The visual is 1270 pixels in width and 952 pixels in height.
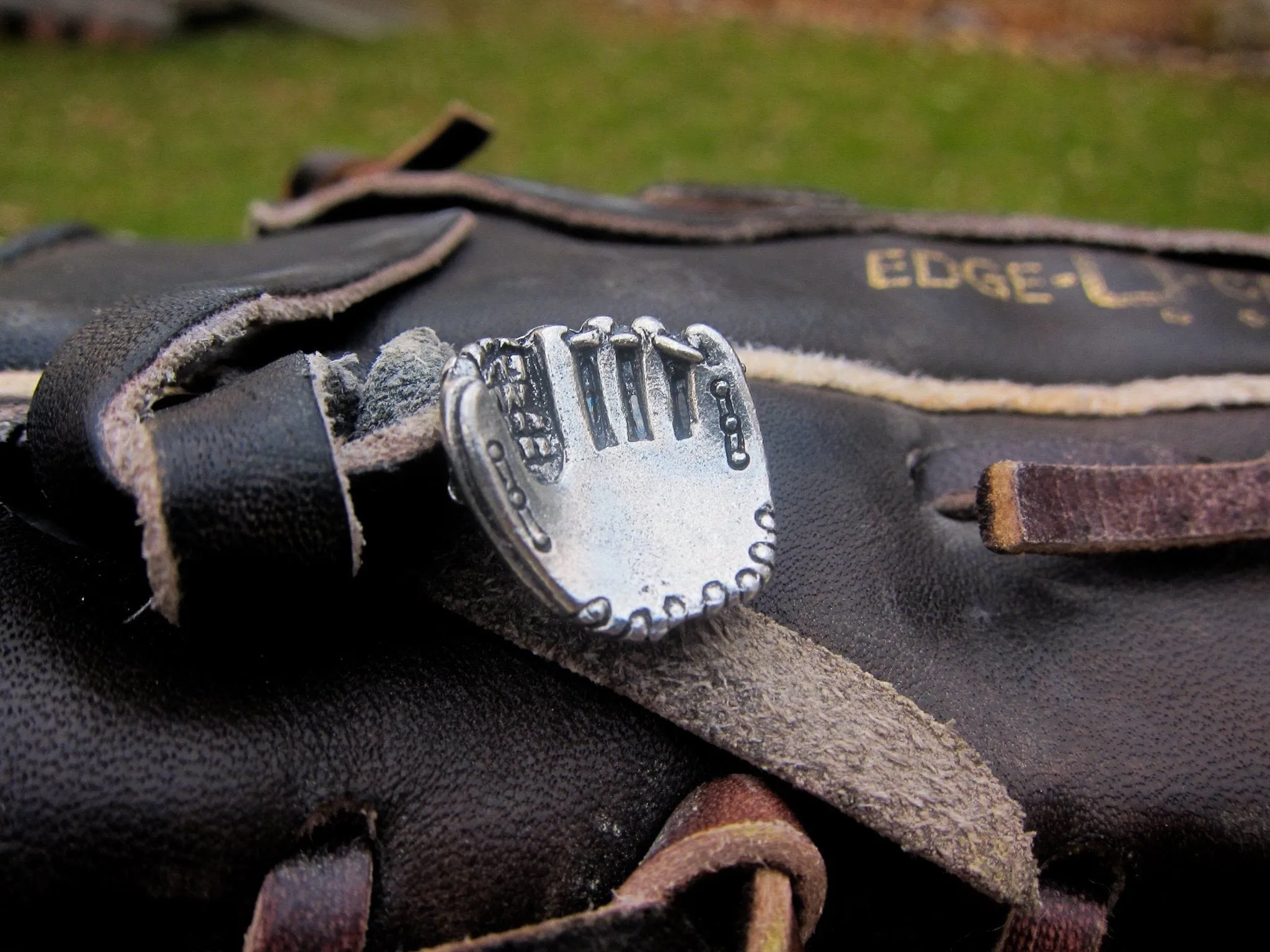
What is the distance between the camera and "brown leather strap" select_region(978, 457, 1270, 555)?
785mm

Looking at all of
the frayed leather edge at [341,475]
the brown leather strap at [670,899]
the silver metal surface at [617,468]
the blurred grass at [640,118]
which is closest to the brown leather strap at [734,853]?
the brown leather strap at [670,899]

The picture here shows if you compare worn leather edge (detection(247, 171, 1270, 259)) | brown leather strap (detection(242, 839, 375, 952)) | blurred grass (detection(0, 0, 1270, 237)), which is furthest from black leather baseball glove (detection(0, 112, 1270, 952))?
blurred grass (detection(0, 0, 1270, 237))

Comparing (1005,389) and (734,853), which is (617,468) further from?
(1005,389)

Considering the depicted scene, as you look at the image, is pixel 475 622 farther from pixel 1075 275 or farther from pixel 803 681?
pixel 1075 275

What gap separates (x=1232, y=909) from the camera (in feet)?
2.59

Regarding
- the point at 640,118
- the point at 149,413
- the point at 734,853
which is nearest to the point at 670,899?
the point at 734,853

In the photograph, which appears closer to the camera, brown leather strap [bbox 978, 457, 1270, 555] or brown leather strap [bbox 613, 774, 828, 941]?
brown leather strap [bbox 613, 774, 828, 941]

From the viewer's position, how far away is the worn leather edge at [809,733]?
695 mm

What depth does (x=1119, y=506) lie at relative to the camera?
81cm

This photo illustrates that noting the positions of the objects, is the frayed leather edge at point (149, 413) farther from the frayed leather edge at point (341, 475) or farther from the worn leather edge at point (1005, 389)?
the worn leather edge at point (1005, 389)

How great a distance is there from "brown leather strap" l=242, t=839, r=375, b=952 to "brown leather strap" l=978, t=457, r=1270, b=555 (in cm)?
51

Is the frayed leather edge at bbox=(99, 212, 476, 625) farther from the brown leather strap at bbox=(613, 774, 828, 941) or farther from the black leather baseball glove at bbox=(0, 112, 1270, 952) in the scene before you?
the brown leather strap at bbox=(613, 774, 828, 941)

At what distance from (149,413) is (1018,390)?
76cm

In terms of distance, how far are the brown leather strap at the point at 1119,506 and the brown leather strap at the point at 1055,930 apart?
0.84ft
